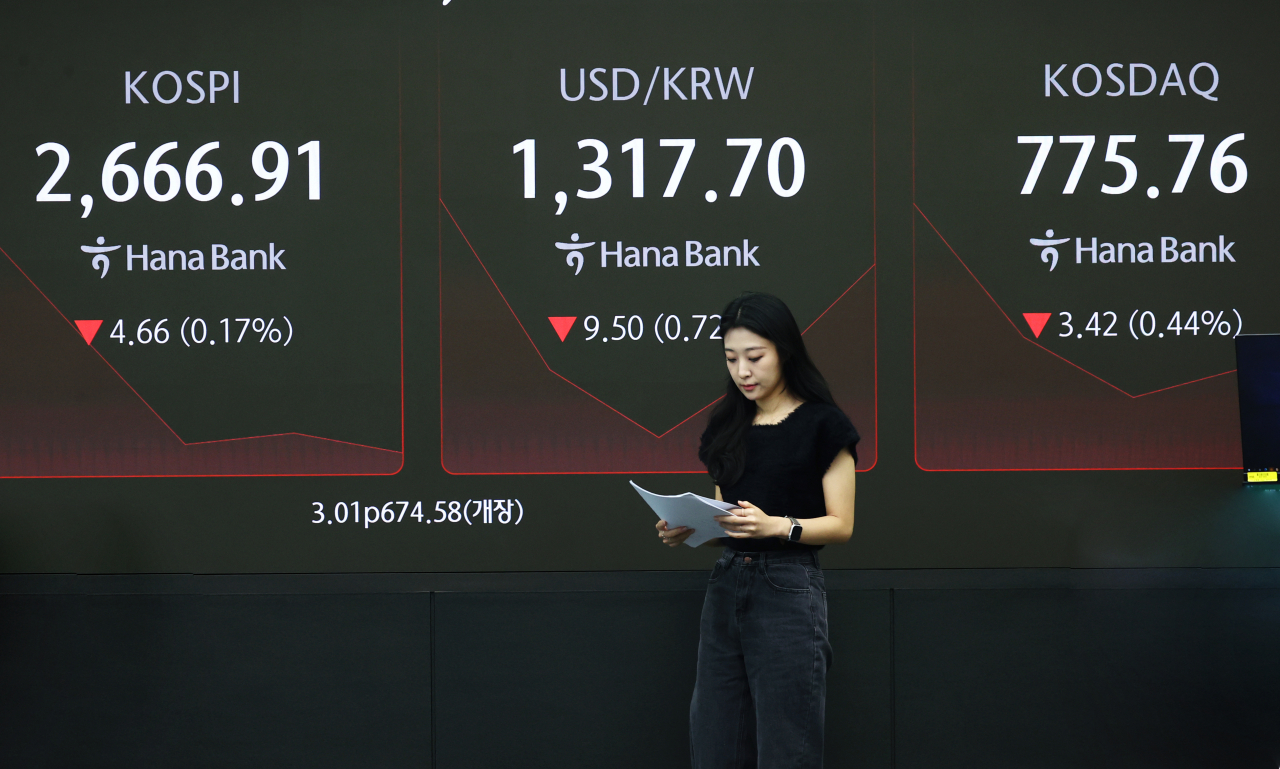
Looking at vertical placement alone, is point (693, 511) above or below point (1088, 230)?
below

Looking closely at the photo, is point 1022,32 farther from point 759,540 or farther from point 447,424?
point 447,424

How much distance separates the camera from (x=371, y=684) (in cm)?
302

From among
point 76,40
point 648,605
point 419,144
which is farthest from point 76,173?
point 648,605

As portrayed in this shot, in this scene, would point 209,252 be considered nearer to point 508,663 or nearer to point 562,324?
point 562,324

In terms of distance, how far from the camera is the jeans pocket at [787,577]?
2062 millimetres

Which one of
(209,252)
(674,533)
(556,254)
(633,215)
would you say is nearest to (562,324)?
(556,254)

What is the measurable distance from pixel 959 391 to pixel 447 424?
171 cm

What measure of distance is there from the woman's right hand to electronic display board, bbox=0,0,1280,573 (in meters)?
0.81

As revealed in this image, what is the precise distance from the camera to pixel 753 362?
2.17 meters

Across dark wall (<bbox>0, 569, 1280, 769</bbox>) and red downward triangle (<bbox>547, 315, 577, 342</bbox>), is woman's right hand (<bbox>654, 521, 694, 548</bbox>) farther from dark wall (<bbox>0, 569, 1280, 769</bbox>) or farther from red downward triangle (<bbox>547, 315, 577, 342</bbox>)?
red downward triangle (<bbox>547, 315, 577, 342</bbox>)

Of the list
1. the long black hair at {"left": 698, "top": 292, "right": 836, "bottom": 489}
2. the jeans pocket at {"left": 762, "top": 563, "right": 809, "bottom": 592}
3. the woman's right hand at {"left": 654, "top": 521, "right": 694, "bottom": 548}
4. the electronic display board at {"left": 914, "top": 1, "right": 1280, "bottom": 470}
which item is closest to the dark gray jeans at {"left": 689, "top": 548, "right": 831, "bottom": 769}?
the jeans pocket at {"left": 762, "top": 563, "right": 809, "bottom": 592}

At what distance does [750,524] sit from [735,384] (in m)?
0.40

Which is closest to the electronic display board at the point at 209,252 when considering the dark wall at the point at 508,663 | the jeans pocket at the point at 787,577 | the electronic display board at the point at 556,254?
the electronic display board at the point at 556,254

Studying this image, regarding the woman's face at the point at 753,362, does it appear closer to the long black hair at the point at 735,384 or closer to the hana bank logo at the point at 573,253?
the long black hair at the point at 735,384
